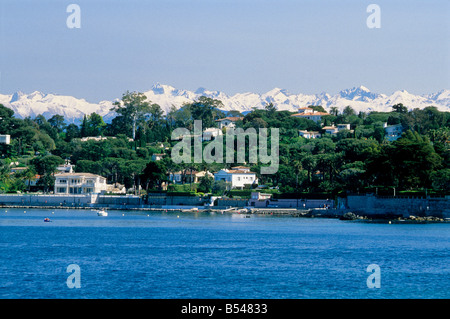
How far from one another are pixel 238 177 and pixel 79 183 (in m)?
26.1

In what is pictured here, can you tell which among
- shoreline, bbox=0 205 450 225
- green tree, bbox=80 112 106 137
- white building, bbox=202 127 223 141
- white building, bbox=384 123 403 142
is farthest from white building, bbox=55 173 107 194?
white building, bbox=384 123 403 142

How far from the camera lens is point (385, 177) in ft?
277

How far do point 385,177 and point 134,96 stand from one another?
88844mm

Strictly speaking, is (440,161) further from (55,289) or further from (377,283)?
(55,289)

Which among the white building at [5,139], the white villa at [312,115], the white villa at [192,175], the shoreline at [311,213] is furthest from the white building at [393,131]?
the white building at [5,139]

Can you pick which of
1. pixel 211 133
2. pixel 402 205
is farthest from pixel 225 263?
pixel 211 133

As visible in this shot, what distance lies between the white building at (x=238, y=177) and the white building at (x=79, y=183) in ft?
65.7

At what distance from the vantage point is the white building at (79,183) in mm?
119475

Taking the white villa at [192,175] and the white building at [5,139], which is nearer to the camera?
the white villa at [192,175]

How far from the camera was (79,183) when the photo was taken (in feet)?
393

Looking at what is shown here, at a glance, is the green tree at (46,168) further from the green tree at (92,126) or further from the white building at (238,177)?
the green tree at (92,126)

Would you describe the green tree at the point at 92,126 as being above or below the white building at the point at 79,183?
above

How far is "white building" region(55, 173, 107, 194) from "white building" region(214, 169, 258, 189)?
20038mm

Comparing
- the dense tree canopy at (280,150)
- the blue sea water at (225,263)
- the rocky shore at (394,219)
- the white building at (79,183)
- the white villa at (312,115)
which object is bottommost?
the blue sea water at (225,263)
